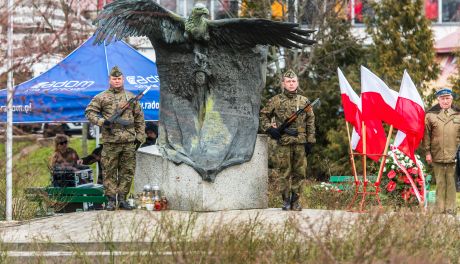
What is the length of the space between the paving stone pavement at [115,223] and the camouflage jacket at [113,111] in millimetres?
996

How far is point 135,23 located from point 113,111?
1.14 metres

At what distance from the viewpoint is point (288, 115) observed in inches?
558

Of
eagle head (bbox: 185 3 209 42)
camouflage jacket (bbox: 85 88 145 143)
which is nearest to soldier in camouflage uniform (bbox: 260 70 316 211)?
eagle head (bbox: 185 3 209 42)

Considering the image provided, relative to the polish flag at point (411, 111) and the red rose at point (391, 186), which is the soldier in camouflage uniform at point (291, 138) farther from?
the red rose at point (391, 186)

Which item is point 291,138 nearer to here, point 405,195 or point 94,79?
point 405,195

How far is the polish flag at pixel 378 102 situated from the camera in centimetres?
1541

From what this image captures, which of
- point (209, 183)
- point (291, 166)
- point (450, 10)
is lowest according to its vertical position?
point (209, 183)

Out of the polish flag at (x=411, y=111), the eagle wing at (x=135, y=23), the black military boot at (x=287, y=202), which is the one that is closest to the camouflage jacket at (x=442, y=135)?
the polish flag at (x=411, y=111)

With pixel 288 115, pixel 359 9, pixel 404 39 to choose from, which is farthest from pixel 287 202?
pixel 359 9

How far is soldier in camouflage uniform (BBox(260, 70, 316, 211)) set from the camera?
1416 cm

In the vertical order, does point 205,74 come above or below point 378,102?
above

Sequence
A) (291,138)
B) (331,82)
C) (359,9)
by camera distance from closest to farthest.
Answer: (291,138) → (331,82) → (359,9)

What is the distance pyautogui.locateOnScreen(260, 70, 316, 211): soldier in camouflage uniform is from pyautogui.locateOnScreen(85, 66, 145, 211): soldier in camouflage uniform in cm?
158

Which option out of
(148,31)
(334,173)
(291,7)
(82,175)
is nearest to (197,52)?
(148,31)
